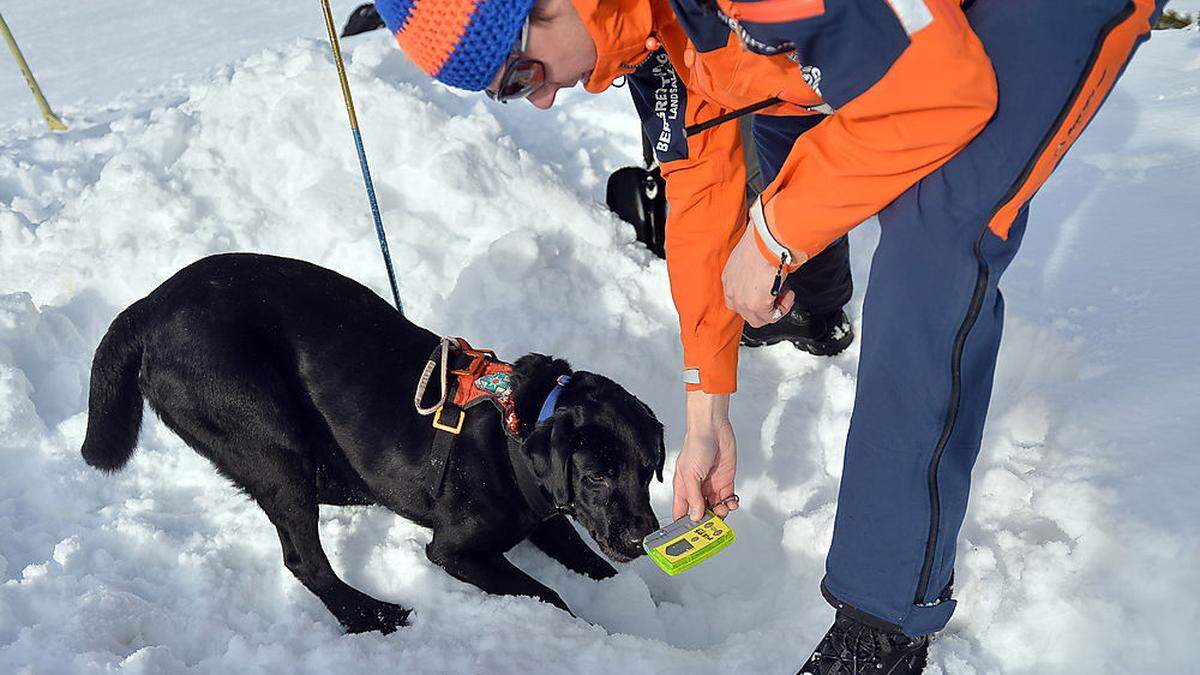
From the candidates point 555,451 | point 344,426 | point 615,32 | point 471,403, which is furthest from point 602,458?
point 615,32

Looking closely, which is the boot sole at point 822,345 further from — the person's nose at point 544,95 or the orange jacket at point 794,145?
the person's nose at point 544,95

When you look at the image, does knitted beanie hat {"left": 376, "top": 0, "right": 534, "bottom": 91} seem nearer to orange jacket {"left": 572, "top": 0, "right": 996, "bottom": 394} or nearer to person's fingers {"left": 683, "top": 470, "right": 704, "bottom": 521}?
orange jacket {"left": 572, "top": 0, "right": 996, "bottom": 394}

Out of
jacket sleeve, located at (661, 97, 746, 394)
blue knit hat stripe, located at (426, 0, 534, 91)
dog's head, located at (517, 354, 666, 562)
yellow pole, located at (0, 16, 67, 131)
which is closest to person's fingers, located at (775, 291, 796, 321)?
jacket sleeve, located at (661, 97, 746, 394)

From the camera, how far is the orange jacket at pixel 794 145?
1.29 m

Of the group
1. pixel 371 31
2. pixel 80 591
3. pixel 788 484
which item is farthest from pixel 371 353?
pixel 371 31

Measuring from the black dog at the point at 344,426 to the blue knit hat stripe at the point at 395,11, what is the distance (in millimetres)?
1130

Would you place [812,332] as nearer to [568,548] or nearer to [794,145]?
[568,548]

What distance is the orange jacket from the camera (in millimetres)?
1290

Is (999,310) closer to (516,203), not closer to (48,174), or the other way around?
(516,203)

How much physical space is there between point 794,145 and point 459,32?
63cm

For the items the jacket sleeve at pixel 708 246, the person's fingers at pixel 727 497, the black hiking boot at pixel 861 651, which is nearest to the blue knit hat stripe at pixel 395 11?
the jacket sleeve at pixel 708 246

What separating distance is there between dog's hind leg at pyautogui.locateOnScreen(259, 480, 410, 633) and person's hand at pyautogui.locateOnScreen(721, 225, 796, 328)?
1305 millimetres

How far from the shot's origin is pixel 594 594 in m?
2.61

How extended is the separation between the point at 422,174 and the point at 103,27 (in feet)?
21.0
